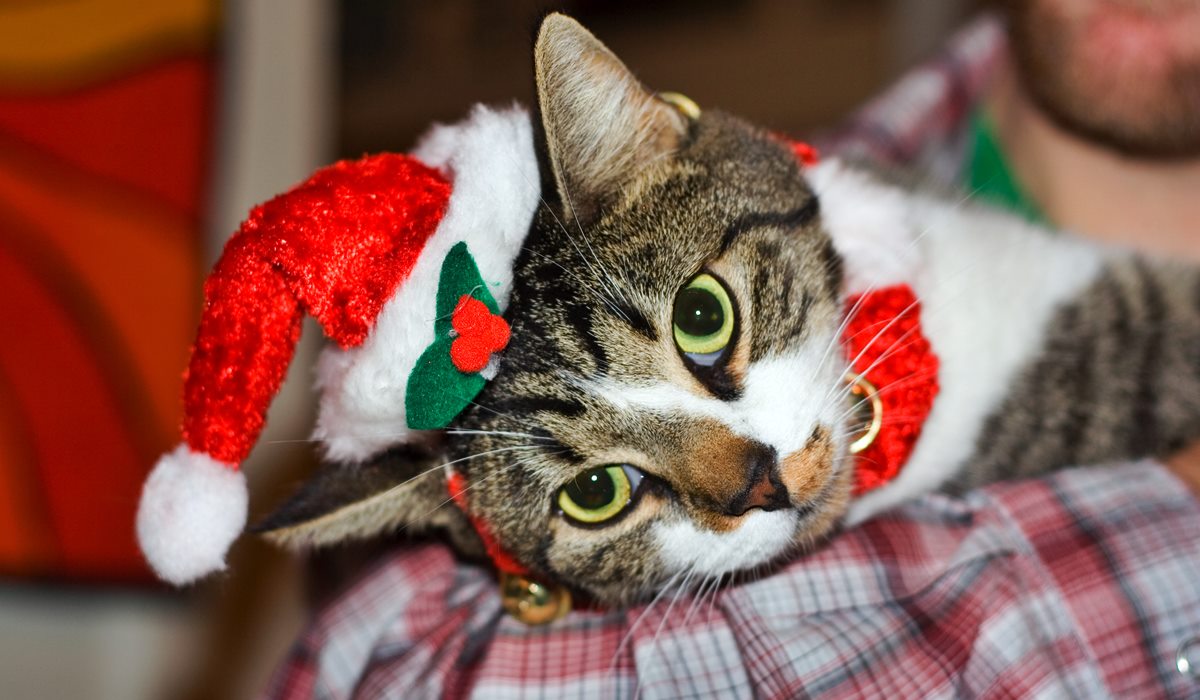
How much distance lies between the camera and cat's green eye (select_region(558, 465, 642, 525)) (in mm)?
825

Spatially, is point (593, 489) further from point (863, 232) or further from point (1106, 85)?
point (1106, 85)

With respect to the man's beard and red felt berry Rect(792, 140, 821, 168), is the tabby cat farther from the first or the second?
the man's beard

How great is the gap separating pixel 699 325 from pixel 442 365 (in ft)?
0.87

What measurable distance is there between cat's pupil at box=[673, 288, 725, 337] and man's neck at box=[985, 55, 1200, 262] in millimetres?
836

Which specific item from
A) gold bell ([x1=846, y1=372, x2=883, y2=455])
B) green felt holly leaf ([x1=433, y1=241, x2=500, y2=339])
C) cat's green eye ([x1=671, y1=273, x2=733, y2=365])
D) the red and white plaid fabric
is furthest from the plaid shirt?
green felt holly leaf ([x1=433, y1=241, x2=500, y2=339])

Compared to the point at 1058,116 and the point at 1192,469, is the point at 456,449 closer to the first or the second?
the point at 1192,469

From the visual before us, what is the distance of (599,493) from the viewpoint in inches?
32.7

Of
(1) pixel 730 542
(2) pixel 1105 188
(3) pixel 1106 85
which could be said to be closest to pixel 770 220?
(1) pixel 730 542

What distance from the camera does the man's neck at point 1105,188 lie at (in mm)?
1314

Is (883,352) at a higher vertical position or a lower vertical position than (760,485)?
higher

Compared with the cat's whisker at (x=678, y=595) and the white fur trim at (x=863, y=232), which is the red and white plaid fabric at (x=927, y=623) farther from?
the white fur trim at (x=863, y=232)

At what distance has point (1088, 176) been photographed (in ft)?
4.51

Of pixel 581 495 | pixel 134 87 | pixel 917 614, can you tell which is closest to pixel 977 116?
pixel 917 614

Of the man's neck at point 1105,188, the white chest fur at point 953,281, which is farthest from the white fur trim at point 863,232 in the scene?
the man's neck at point 1105,188
